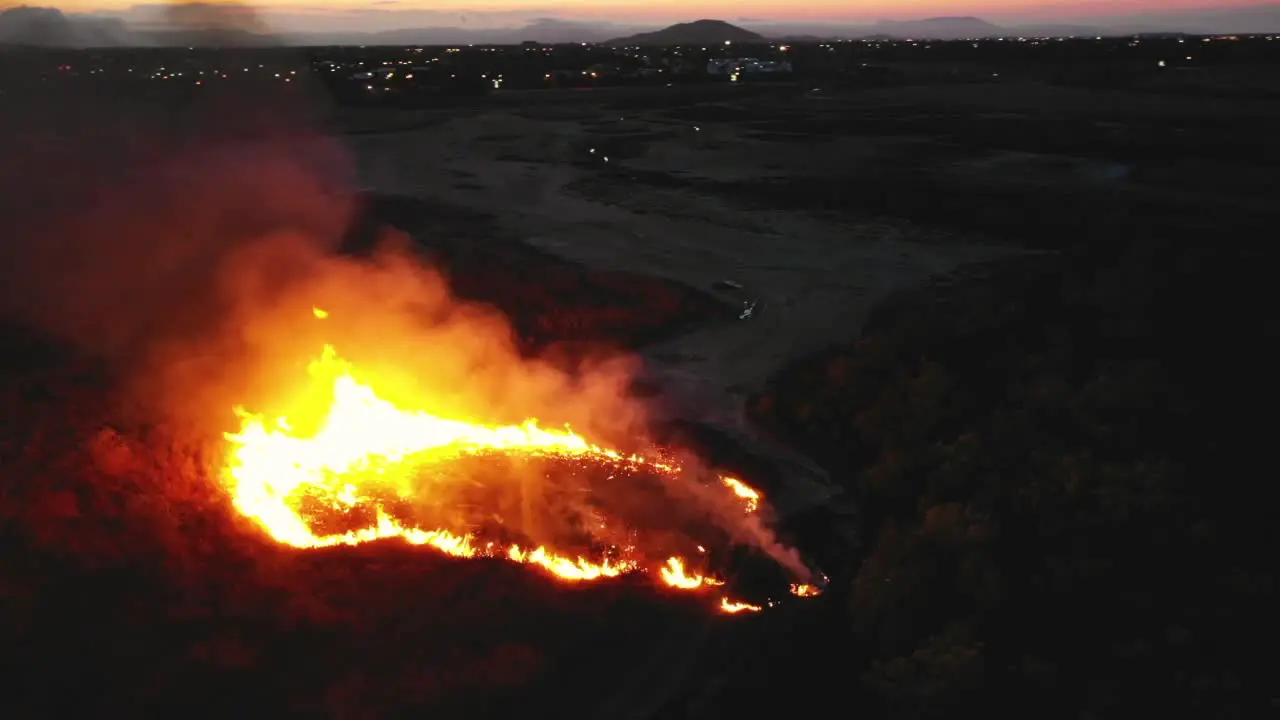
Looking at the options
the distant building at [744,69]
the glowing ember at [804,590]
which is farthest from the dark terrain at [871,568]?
the distant building at [744,69]

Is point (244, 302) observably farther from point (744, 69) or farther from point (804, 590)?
point (744, 69)

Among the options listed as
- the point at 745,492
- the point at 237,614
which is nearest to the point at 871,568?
the point at 745,492

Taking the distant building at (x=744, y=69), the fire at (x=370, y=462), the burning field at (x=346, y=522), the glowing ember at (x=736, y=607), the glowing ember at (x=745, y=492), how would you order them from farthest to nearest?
the distant building at (x=744, y=69)
the glowing ember at (x=745, y=492)
the fire at (x=370, y=462)
the glowing ember at (x=736, y=607)
the burning field at (x=346, y=522)

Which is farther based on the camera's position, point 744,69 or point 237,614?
point 744,69

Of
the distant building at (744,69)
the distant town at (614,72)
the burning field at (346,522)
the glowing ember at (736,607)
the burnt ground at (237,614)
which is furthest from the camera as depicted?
the distant building at (744,69)

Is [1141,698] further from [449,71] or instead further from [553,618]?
[449,71]

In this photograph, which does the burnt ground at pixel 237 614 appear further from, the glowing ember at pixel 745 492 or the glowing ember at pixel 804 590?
the glowing ember at pixel 745 492

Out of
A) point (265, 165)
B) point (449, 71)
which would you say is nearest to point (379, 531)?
point (265, 165)
